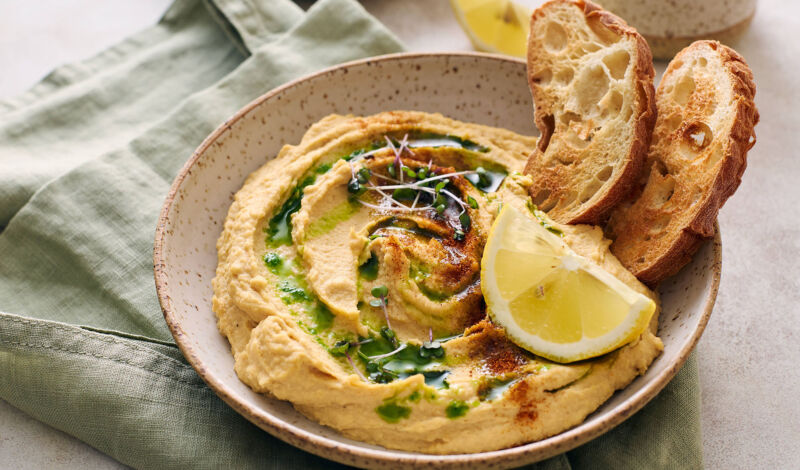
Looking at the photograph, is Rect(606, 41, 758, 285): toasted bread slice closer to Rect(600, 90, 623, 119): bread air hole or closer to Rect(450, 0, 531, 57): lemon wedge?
Rect(600, 90, 623, 119): bread air hole

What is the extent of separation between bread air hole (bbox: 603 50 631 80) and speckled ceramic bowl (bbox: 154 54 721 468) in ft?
2.08

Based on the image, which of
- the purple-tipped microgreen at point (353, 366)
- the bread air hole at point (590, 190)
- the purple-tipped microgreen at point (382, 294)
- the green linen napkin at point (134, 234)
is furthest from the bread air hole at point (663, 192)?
the purple-tipped microgreen at point (353, 366)

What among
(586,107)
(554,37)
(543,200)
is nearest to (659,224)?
(543,200)

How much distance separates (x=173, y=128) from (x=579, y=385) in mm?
2583

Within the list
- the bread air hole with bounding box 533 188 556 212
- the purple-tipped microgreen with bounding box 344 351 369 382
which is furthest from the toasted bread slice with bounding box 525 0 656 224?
the purple-tipped microgreen with bounding box 344 351 369 382

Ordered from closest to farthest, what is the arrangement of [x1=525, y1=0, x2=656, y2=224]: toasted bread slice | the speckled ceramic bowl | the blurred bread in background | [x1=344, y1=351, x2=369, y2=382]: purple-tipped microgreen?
the speckled ceramic bowl, [x1=344, y1=351, x2=369, y2=382]: purple-tipped microgreen, [x1=525, y1=0, x2=656, y2=224]: toasted bread slice, the blurred bread in background

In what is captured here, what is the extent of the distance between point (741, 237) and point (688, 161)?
1098 mm

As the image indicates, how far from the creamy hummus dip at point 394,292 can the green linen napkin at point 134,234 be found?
322 millimetres

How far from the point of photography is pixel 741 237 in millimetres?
3684

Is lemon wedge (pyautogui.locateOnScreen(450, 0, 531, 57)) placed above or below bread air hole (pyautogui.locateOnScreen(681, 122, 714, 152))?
below

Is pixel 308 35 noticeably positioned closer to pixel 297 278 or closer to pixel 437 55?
pixel 437 55

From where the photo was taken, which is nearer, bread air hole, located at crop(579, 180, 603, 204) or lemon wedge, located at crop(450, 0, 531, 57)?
bread air hole, located at crop(579, 180, 603, 204)

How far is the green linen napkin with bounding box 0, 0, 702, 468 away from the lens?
8.99 feet

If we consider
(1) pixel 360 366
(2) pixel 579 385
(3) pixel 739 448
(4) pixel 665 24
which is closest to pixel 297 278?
(1) pixel 360 366
